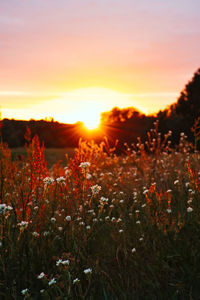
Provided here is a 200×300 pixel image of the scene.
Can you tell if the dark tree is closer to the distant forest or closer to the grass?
the distant forest

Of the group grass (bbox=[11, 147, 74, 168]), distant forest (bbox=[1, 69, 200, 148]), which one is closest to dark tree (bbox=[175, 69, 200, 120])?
distant forest (bbox=[1, 69, 200, 148])

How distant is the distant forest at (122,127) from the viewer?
68.5 ft

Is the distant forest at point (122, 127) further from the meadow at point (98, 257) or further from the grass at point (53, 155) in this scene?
the meadow at point (98, 257)

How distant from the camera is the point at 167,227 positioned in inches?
124

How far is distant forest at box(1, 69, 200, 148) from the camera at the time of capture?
2088 cm

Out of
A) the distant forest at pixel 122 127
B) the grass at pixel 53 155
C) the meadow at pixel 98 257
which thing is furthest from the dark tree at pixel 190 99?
the meadow at pixel 98 257

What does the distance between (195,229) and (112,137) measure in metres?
22.9

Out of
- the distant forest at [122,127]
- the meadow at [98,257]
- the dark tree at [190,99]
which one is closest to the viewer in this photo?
the meadow at [98,257]

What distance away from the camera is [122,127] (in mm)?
33062

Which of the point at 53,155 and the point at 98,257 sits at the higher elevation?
the point at 98,257

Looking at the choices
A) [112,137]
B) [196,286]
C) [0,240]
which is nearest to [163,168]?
[196,286]

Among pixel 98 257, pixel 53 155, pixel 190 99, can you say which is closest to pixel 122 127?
pixel 190 99

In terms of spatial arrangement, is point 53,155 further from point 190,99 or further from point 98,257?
point 98,257

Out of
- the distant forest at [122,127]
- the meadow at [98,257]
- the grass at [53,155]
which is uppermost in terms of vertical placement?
the distant forest at [122,127]
